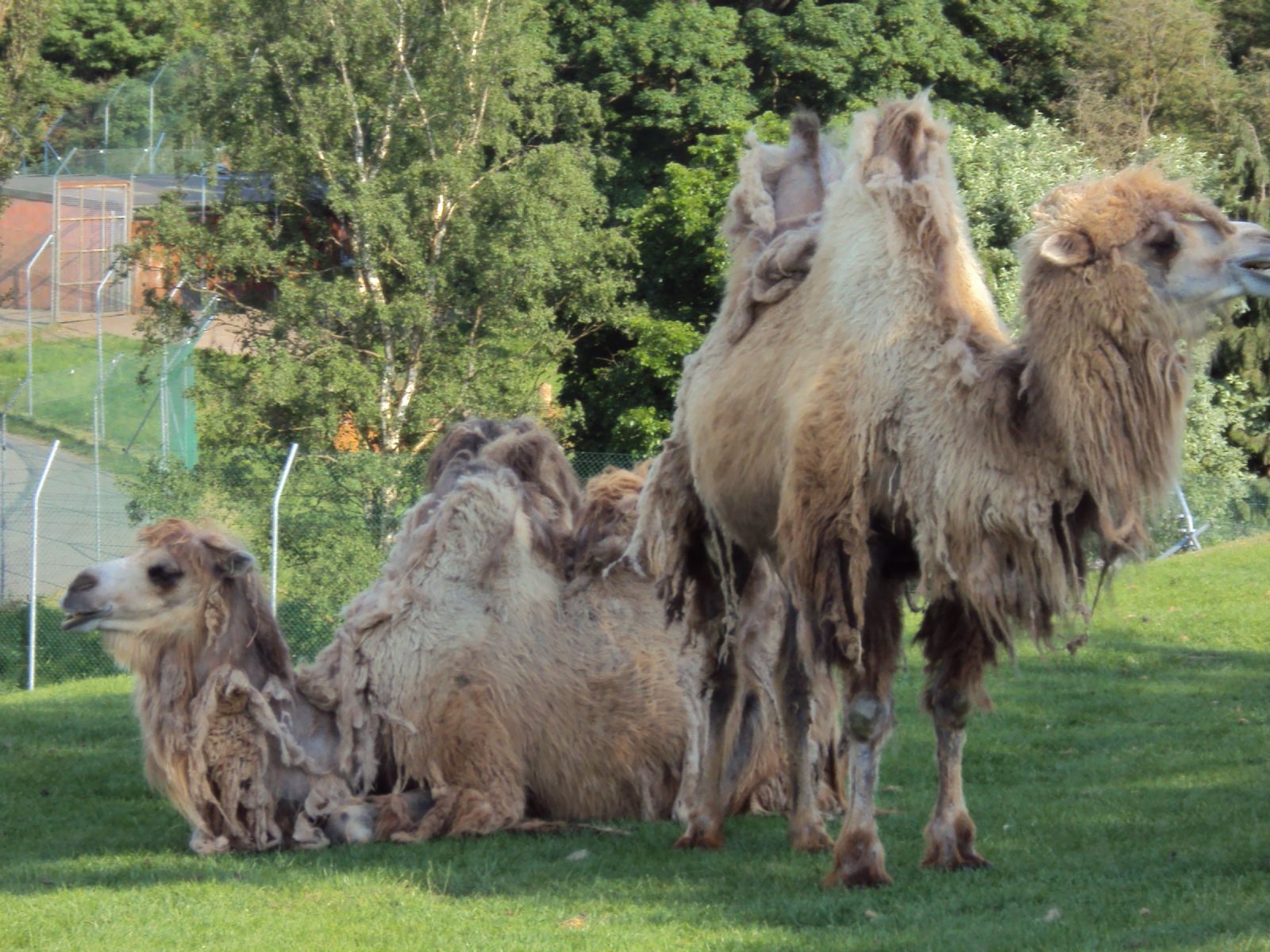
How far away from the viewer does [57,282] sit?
34438 millimetres

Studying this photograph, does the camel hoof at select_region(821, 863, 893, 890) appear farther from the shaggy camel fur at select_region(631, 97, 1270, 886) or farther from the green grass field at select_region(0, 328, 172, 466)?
the green grass field at select_region(0, 328, 172, 466)

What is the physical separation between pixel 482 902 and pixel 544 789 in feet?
5.13

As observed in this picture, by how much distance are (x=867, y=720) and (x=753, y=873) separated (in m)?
0.92

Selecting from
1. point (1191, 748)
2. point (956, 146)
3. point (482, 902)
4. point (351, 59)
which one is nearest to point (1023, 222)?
point (956, 146)

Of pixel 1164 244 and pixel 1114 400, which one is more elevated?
pixel 1164 244

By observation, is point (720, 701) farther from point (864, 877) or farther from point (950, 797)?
point (864, 877)

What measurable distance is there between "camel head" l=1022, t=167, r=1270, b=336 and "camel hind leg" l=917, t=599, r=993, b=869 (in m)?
1.33

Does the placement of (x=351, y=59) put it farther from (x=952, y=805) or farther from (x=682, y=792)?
(x=952, y=805)

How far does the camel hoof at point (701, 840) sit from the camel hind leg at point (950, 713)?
113 cm

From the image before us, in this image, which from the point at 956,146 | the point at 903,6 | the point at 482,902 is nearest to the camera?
the point at 482,902

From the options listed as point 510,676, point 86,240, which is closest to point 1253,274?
point 510,676

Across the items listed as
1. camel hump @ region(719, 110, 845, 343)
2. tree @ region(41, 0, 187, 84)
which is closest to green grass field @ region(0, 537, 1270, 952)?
camel hump @ region(719, 110, 845, 343)

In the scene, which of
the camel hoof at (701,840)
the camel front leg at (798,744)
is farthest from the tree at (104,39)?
the camel front leg at (798,744)

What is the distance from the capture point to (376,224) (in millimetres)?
20734
